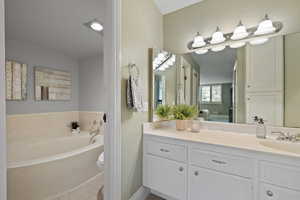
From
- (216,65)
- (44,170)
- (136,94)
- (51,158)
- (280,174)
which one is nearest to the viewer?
(280,174)

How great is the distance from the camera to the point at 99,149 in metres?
2.50

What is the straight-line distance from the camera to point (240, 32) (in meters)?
1.83

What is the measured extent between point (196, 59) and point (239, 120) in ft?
3.13

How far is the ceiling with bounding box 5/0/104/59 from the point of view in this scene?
1.99 m

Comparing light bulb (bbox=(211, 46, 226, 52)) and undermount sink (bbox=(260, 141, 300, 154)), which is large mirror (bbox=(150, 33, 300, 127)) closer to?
light bulb (bbox=(211, 46, 226, 52))

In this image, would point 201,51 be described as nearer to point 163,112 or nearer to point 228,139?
point 163,112

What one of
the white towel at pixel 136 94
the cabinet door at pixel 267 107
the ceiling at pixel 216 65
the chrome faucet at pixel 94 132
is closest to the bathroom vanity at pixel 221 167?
the cabinet door at pixel 267 107

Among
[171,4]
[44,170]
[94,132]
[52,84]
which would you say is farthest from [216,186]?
[52,84]

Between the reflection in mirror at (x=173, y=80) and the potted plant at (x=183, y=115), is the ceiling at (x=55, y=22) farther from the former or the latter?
the potted plant at (x=183, y=115)

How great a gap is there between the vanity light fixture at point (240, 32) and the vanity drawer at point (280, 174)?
1371 millimetres

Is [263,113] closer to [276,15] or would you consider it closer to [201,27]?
[276,15]

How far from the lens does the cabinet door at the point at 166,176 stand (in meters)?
1.62

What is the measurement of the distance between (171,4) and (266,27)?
1246mm

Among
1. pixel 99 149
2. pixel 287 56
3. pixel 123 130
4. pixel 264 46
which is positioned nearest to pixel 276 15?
pixel 264 46
